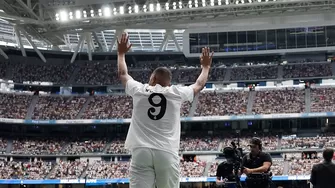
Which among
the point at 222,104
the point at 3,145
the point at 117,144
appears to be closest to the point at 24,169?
the point at 3,145

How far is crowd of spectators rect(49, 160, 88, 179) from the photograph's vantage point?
146 feet

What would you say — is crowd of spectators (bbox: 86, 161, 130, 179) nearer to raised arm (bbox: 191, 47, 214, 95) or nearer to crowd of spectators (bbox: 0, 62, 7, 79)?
crowd of spectators (bbox: 0, 62, 7, 79)

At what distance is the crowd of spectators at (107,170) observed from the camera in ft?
143

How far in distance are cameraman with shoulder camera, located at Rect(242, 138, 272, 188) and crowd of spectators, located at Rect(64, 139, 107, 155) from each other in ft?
142

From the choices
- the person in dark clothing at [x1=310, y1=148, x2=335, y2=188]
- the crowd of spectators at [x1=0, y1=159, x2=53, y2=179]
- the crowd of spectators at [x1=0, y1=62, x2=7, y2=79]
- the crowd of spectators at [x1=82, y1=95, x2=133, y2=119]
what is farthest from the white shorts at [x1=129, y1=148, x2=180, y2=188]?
the crowd of spectators at [x1=0, y1=62, x2=7, y2=79]

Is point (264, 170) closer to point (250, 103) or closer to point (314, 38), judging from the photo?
point (250, 103)

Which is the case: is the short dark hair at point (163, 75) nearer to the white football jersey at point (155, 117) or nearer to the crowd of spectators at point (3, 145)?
the white football jersey at point (155, 117)

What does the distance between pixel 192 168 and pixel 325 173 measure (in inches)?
1446

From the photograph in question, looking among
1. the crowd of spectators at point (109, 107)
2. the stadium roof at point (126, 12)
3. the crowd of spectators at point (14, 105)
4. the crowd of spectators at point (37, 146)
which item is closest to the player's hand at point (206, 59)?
the stadium roof at point (126, 12)

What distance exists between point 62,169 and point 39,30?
13.7 metres

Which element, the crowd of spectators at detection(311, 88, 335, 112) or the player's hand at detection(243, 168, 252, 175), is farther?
the crowd of spectators at detection(311, 88, 335, 112)

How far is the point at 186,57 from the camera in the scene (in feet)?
192

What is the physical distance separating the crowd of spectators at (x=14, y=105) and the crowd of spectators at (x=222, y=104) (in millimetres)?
18340

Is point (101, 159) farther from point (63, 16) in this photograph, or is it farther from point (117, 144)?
point (63, 16)
